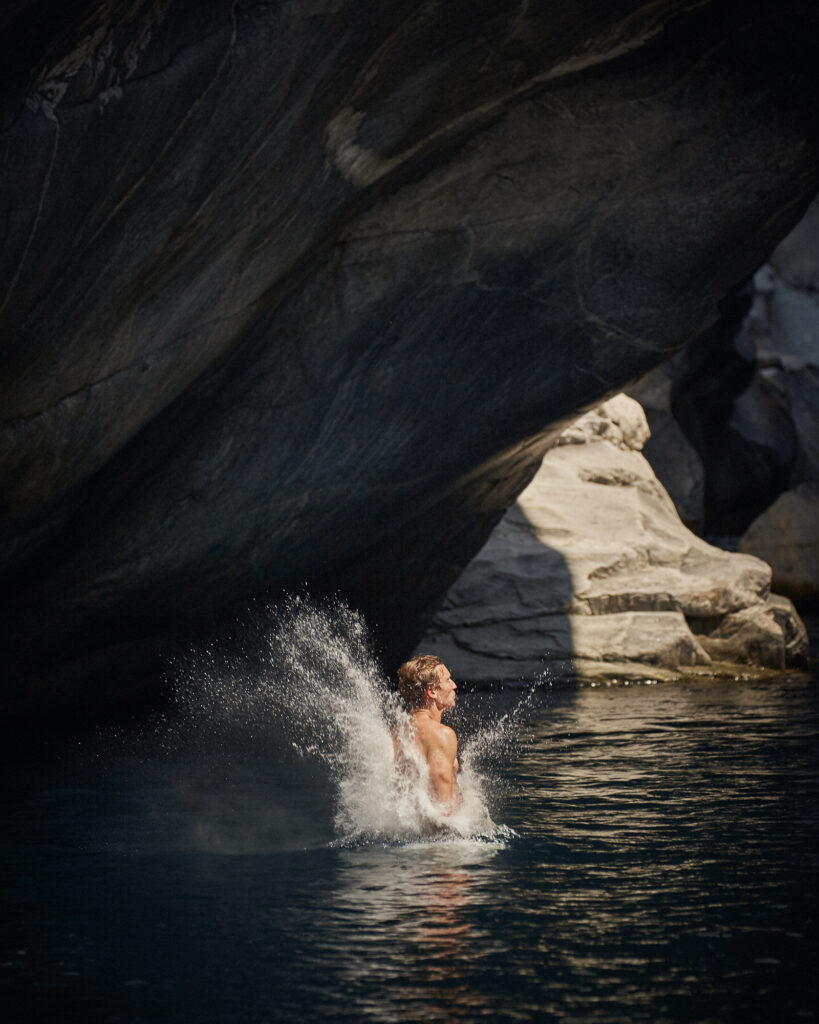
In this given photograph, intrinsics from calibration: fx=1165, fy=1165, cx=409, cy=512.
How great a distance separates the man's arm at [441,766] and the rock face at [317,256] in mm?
3144

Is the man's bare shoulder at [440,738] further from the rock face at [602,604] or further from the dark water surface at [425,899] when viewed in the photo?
the rock face at [602,604]

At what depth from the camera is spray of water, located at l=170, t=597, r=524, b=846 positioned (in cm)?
809

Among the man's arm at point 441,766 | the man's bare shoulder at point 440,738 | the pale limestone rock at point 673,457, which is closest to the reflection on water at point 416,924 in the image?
the man's arm at point 441,766

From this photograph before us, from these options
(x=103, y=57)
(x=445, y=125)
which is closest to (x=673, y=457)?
(x=445, y=125)

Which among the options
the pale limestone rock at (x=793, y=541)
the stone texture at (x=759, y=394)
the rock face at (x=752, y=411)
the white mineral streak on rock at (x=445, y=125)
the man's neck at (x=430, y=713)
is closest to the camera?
the man's neck at (x=430, y=713)

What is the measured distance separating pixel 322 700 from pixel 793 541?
52.6 feet

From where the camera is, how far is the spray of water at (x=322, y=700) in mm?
8094

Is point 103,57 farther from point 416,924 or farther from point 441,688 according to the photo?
point 416,924

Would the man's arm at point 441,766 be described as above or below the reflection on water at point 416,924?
above

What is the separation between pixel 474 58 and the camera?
745 cm

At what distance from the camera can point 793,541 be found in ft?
86.6

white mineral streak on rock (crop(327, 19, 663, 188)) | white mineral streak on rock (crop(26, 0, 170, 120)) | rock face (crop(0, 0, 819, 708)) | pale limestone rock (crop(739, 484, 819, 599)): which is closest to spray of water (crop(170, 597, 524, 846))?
rock face (crop(0, 0, 819, 708))

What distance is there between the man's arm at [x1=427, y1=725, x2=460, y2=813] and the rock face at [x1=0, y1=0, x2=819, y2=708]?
314 centimetres

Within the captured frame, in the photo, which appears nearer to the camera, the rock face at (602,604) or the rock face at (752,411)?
the rock face at (602,604)
